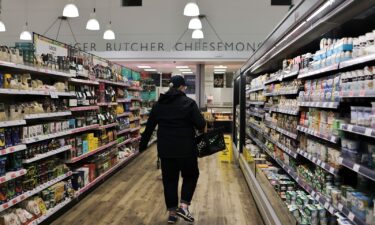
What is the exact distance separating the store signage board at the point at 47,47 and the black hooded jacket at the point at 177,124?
180 cm

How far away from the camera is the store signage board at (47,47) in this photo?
4645 mm

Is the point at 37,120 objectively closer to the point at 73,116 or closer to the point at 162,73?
the point at 73,116

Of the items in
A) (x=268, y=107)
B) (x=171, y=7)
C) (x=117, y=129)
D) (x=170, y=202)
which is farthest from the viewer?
(x=171, y=7)

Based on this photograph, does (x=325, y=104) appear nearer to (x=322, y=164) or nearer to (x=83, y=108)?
(x=322, y=164)

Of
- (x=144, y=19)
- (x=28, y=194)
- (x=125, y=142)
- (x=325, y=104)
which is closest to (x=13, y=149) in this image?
(x=28, y=194)

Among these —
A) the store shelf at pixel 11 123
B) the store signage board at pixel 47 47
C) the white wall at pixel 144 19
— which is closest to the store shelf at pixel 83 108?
the store signage board at pixel 47 47

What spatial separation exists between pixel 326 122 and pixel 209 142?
201 centimetres

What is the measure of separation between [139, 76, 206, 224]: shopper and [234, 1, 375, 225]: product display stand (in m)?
1.03

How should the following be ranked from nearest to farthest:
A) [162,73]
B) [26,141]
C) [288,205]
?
[288,205], [26,141], [162,73]

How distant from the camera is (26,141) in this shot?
3914 mm

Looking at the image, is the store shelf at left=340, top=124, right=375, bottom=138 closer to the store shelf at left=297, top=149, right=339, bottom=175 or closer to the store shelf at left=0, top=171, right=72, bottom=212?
the store shelf at left=297, top=149, right=339, bottom=175

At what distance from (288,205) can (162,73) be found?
54.1 ft

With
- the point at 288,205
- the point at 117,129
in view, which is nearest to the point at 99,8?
the point at 117,129

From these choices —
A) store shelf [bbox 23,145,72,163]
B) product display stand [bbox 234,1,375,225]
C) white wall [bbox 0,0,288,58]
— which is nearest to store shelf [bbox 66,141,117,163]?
store shelf [bbox 23,145,72,163]
